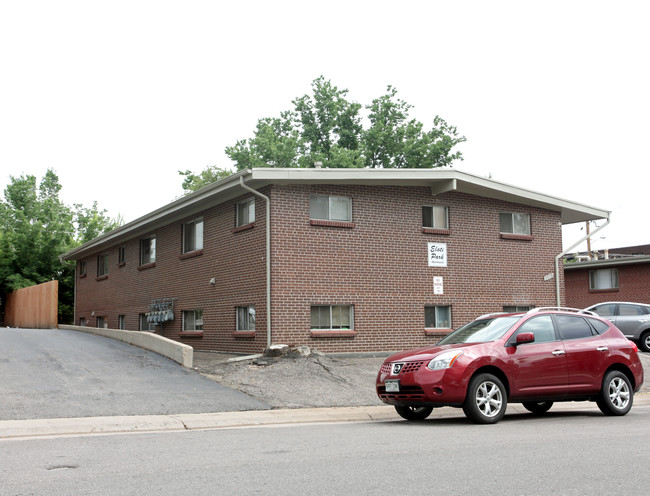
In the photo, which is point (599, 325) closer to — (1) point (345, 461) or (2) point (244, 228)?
(1) point (345, 461)

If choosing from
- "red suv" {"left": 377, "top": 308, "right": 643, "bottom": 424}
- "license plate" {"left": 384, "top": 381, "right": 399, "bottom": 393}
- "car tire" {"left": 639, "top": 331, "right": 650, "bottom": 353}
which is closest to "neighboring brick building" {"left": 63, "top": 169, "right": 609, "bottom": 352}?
"car tire" {"left": 639, "top": 331, "right": 650, "bottom": 353}

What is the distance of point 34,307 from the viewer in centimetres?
3516

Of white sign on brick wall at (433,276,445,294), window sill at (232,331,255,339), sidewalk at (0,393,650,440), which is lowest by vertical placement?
sidewalk at (0,393,650,440)

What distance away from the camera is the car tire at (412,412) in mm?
10906

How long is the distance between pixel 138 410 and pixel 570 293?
25.2 meters

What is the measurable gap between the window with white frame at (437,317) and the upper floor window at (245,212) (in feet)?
18.0

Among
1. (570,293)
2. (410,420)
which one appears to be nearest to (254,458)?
(410,420)

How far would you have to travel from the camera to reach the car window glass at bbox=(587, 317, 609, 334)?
37.9 ft

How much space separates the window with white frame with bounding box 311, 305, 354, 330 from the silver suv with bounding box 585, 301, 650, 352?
8.93 m

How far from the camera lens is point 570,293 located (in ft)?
105

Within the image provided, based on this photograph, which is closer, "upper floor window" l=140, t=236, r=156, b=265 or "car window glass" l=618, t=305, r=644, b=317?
"car window glass" l=618, t=305, r=644, b=317

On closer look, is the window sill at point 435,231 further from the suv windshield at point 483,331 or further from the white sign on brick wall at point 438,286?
the suv windshield at point 483,331

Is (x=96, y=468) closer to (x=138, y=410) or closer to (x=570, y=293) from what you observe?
(x=138, y=410)

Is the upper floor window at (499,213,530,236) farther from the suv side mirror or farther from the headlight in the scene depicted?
the headlight
